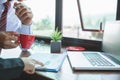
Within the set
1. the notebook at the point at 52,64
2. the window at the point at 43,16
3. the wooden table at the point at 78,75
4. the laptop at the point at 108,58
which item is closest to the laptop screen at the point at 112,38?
the laptop at the point at 108,58

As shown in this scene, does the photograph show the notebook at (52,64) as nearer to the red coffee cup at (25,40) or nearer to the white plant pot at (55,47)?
the white plant pot at (55,47)

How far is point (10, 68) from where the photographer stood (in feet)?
2.96

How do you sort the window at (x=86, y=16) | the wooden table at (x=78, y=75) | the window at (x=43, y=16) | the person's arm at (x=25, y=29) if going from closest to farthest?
the wooden table at (x=78, y=75)
the person's arm at (x=25, y=29)
the window at (x=86, y=16)
the window at (x=43, y=16)

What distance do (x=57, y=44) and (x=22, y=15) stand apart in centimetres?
41

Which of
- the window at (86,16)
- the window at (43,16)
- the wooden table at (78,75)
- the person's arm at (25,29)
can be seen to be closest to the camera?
the wooden table at (78,75)

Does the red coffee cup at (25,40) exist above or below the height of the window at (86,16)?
below

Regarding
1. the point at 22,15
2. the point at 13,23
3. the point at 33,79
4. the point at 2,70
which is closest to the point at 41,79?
the point at 33,79

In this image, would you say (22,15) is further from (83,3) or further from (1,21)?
(83,3)

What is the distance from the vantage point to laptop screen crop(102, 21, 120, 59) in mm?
1172

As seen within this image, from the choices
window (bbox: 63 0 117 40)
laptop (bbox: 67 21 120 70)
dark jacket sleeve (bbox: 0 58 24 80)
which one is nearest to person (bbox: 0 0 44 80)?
dark jacket sleeve (bbox: 0 58 24 80)

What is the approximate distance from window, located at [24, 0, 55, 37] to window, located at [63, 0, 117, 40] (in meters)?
0.17

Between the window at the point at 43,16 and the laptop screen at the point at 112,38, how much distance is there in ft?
3.05

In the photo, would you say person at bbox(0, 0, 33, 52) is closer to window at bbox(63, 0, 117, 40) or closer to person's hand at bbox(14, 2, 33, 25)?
person's hand at bbox(14, 2, 33, 25)

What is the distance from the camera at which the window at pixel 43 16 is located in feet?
7.37
